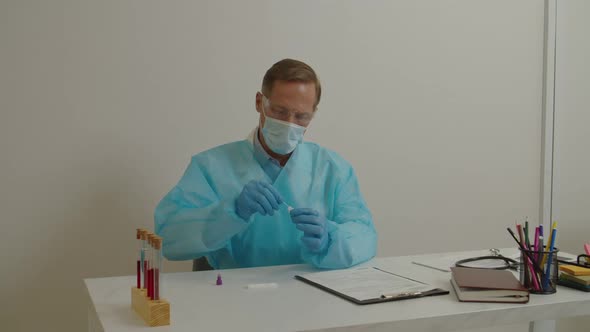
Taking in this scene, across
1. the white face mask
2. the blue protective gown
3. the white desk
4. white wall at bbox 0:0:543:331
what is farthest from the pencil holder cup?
white wall at bbox 0:0:543:331

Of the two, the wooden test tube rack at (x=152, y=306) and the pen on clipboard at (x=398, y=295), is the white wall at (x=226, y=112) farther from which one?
the pen on clipboard at (x=398, y=295)

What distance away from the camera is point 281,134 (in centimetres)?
192

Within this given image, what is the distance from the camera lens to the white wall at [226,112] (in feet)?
7.34

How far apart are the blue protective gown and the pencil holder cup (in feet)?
1.54

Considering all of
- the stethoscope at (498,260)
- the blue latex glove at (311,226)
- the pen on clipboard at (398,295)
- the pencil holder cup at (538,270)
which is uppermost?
the blue latex glove at (311,226)

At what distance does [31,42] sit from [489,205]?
7.09ft

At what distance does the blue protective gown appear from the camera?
1.76m

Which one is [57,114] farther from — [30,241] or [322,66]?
[322,66]

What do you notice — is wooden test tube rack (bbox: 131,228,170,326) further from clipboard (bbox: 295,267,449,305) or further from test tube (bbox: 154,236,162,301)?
clipboard (bbox: 295,267,449,305)

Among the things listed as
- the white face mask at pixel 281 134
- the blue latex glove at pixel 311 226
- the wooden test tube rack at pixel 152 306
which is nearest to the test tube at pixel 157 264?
the wooden test tube rack at pixel 152 306

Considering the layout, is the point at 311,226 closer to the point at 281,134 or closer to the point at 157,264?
the point at 281,134

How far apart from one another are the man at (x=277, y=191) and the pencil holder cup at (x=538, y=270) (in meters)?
0.47

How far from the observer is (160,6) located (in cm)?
238

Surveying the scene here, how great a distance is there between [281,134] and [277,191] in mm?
218
